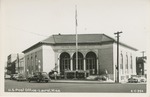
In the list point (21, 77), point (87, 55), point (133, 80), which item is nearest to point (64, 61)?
point (87, 55)

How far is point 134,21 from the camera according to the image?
2.70m

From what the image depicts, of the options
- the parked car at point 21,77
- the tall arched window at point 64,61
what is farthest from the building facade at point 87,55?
the parked car at point 21,77

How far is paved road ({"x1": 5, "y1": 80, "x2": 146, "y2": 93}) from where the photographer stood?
2.69 m

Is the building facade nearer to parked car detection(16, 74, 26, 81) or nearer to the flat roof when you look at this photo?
the flat roof

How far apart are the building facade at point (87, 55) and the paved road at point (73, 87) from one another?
74mm

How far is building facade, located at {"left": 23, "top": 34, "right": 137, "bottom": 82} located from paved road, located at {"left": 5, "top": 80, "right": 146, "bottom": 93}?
0.07 meters

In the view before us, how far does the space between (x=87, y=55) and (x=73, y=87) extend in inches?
9.4

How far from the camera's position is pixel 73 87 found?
2.73 metres

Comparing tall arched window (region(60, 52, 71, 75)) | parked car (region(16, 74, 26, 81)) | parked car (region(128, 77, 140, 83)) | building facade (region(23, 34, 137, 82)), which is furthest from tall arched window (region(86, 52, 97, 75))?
parked car (region(16, 74, 26, 81))

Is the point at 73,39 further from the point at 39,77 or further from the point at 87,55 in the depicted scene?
the point at 39,77

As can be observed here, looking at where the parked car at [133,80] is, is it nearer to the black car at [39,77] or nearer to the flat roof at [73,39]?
the flat roof at [73,39]

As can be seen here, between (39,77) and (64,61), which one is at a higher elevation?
(64,61)

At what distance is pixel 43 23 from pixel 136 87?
768mm

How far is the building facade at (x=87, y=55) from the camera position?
9.02 feet
